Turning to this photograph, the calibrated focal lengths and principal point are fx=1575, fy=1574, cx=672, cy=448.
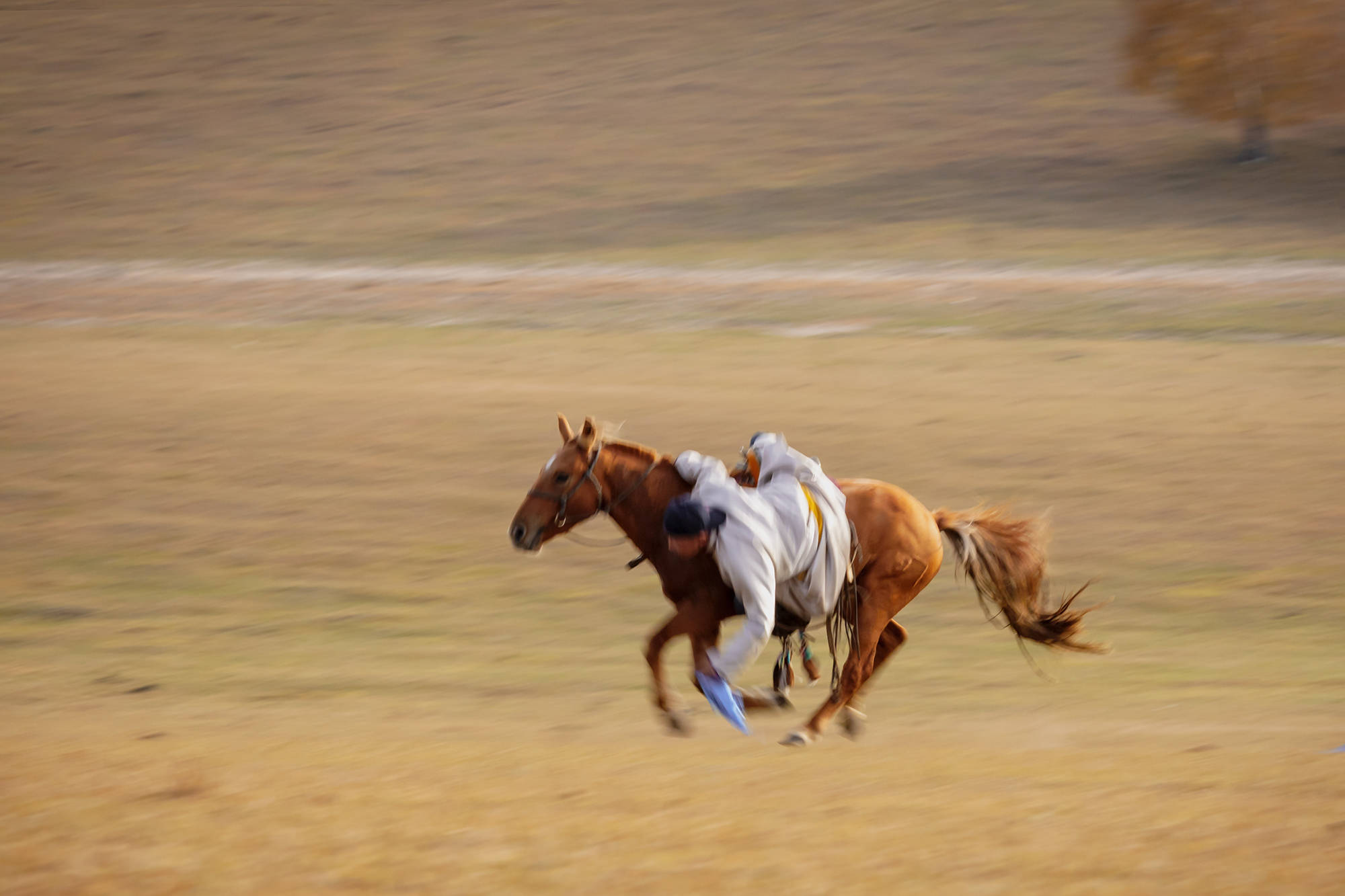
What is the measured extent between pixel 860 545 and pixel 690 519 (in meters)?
0.87

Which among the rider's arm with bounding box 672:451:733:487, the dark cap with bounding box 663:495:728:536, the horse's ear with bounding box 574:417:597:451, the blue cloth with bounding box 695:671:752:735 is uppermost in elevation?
the horse's ear with bounding box 574:417:597:451

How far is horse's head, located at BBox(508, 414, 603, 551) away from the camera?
603 cm

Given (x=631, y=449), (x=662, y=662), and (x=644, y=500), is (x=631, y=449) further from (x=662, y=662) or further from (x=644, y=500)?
(x=662, y=662)

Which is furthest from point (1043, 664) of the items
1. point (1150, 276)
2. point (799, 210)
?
point (799, 210)

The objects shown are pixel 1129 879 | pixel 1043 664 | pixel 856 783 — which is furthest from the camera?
pixel 1043 664

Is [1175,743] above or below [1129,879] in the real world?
below

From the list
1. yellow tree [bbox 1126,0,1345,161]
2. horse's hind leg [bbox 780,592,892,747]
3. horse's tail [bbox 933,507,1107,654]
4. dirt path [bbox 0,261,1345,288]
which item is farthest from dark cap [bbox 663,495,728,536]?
yellow tree [bbox 1126,0,1345,161]

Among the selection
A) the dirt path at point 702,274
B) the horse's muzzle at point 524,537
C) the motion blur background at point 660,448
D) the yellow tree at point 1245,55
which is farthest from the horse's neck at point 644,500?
the yellow tree at point 1245,55

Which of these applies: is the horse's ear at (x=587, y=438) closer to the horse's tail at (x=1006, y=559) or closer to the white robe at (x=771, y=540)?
the white robe at (x=771, y=540)

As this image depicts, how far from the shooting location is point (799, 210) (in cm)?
2908

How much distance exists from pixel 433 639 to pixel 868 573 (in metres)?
3.56

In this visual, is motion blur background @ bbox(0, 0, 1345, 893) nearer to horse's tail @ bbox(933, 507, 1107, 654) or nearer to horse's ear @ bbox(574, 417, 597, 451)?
horse's tail @ bbox(933, 507, 1107, 654)

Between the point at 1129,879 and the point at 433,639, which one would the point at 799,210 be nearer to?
the point at 433,639

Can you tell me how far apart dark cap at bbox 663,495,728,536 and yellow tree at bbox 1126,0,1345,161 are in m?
27.1
